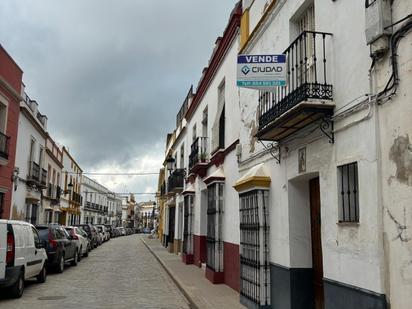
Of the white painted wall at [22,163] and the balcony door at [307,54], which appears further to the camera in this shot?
the white painted wall at [22,163]

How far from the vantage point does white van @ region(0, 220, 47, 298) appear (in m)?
10.3

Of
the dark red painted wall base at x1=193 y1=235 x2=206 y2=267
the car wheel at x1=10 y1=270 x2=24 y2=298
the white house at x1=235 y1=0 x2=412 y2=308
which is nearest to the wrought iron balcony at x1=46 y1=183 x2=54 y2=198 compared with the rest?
the dark red painted wall base at x1=193 y1=235 x2=206 y2=267

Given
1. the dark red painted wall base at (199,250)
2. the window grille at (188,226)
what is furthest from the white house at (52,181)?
the dark red painted wall base at (199,250)

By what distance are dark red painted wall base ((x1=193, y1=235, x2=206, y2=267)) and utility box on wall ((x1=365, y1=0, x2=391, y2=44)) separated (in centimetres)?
1239

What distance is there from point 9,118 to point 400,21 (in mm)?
17581

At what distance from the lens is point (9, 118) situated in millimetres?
19250

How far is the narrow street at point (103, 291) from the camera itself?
412 inches

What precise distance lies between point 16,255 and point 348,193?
797 centimetres

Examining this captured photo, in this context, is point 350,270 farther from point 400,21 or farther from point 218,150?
point 218,150

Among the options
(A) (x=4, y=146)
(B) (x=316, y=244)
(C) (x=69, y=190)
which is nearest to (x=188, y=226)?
(A) (x=4, y=146)

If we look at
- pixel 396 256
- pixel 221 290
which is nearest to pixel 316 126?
pixel 396 256

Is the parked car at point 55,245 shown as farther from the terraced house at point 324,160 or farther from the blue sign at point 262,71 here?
the blue sign at point 262,71

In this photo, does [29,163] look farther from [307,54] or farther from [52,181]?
[307,54]

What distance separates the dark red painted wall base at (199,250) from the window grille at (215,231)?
2.93 metres
